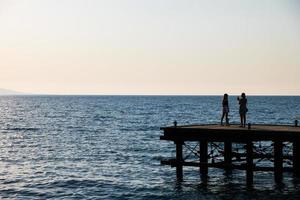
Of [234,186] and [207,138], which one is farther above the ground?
[207,138]

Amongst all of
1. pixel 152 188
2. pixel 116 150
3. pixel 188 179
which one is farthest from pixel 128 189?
pixel 116 150

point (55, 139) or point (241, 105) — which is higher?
point (241, 105)

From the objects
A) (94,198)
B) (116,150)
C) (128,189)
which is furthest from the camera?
(116,150)

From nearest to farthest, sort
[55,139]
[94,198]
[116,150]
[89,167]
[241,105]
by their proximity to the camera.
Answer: [94,198] < [241,105] < [89,167] < [116,150] < [55,139]

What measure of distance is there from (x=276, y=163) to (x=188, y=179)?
219 inches

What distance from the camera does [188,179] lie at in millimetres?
29391

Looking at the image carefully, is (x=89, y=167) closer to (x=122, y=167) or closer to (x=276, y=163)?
(x=122, y=167)

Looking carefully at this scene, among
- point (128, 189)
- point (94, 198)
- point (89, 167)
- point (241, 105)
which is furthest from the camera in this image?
point (89, 167)

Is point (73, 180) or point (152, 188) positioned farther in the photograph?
point (73, 180)

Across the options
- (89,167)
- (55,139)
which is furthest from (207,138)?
(55,139)

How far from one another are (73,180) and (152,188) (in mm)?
5240

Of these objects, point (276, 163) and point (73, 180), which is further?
point (73, 180)

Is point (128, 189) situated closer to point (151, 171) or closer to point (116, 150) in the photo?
point (151, 171)

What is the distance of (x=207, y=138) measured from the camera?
1038 inches
